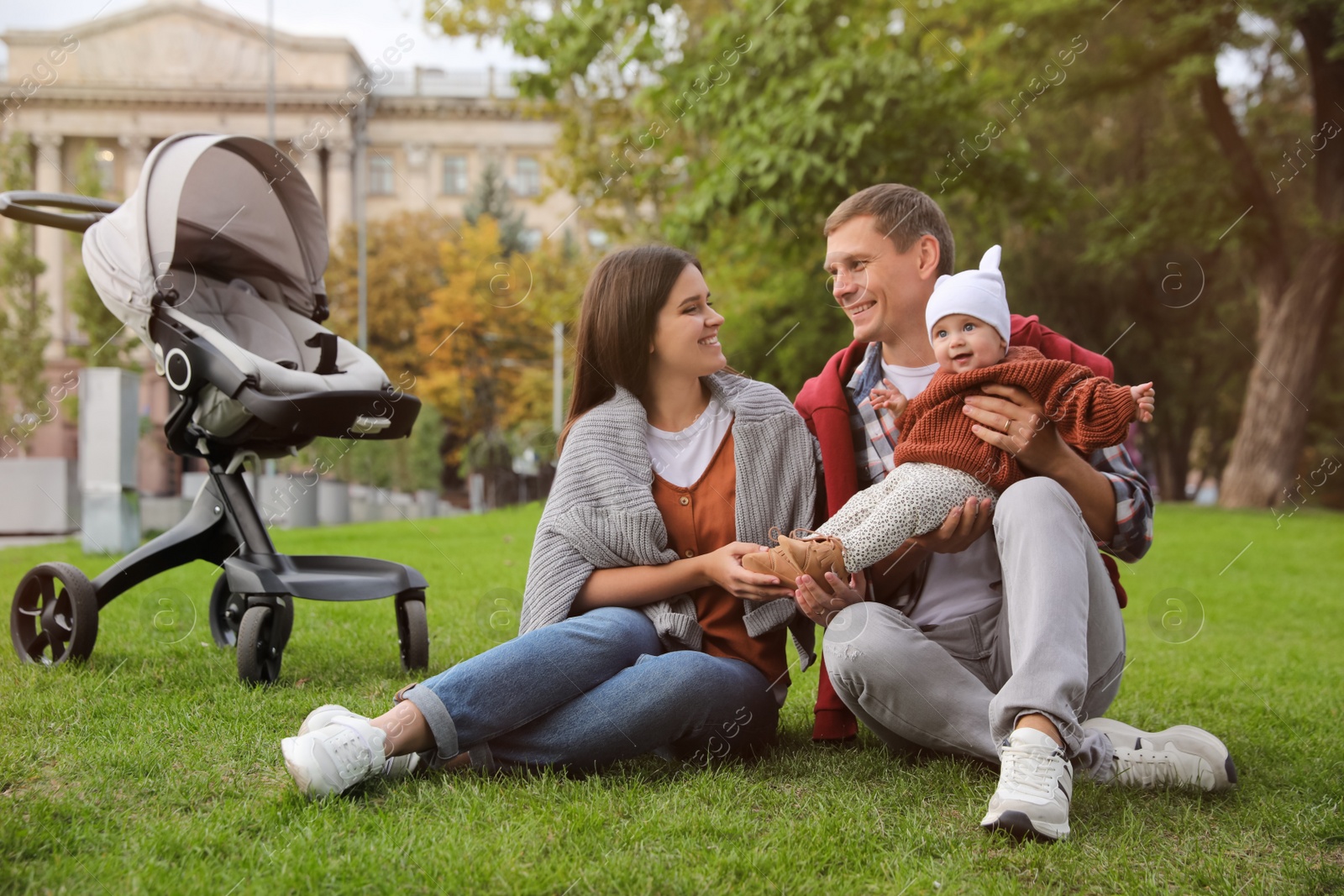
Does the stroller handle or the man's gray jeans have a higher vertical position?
the stroller handle

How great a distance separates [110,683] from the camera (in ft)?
10.6

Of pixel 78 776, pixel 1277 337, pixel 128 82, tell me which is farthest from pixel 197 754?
pixel 128 82

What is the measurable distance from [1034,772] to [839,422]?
0.97 meters

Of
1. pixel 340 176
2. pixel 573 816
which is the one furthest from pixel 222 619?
pixel 340 176

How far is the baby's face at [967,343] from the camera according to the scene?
2.34 metres

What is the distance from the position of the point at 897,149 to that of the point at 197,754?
6.51 metres

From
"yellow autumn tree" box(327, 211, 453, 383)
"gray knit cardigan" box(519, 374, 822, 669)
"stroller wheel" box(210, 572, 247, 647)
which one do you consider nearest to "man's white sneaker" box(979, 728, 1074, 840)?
"gray knit cardigan" box(519, 374, 822, 669)

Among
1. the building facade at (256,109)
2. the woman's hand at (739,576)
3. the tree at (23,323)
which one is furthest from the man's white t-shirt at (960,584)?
the building facade at (256,109)

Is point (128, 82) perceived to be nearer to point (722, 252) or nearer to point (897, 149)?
point (722, 252)

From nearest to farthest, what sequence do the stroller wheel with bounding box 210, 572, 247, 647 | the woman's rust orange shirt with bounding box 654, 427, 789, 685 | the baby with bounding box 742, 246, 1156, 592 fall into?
the baby with bounding box 742, 246, 1156, 592 → the woman's rust orange shirt with bounding box 654, 427, 789, 685 → the stroller wheel with bounding box 210, 572, 247, 647

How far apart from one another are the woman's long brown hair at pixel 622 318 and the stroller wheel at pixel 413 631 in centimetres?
114

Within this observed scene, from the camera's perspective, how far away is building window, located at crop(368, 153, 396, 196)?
41.2 metres

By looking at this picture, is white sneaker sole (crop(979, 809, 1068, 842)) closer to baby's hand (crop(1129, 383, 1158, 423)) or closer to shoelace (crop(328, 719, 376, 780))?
baby's hand (crop(1129, 383, 1158, 423))

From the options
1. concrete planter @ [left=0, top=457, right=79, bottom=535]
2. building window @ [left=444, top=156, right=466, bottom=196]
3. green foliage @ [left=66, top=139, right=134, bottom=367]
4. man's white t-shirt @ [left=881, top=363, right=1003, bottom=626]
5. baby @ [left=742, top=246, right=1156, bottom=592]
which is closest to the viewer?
baby @ [left=742, top=246, right=1156, bottom=592]
